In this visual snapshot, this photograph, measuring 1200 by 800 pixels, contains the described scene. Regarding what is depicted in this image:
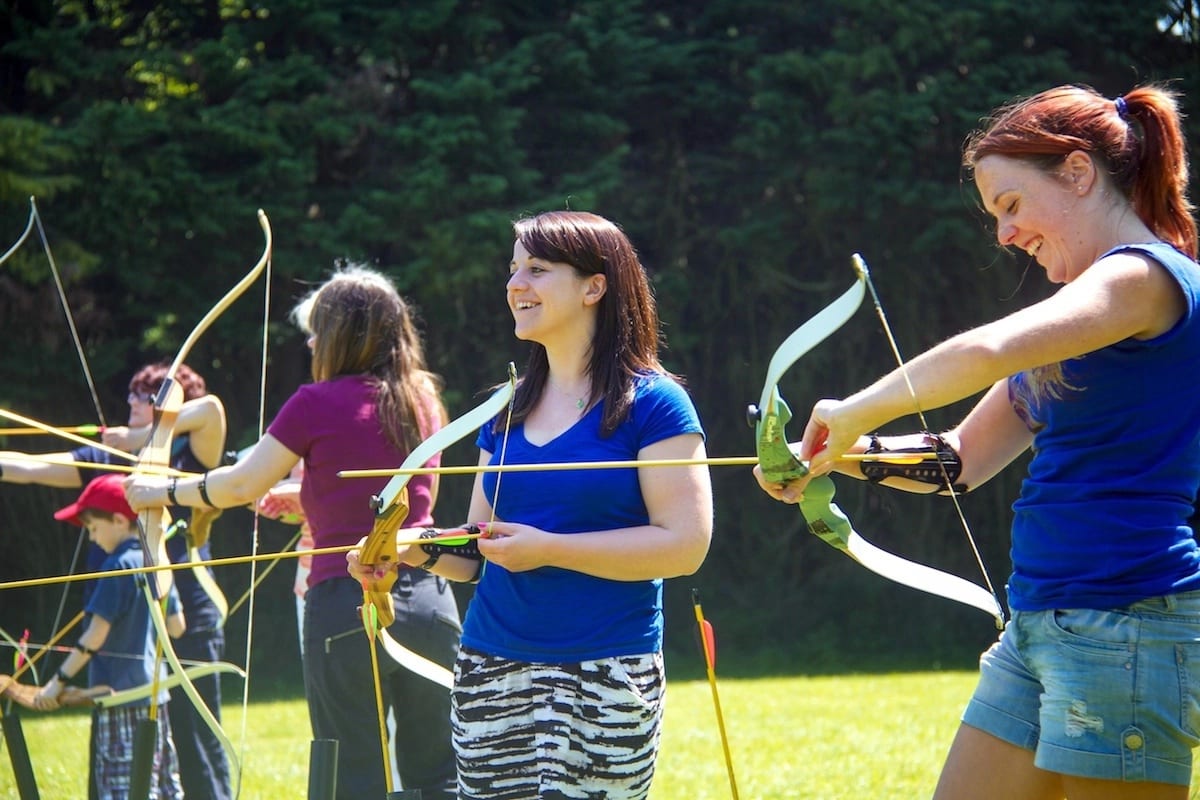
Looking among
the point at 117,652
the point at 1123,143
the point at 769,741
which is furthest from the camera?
the point at 769,741

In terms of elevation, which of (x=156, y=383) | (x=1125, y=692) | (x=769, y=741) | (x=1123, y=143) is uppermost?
(x=1123, y=143)

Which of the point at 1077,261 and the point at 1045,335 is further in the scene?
the point at 1077,261

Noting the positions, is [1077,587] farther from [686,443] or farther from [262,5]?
[262,5]

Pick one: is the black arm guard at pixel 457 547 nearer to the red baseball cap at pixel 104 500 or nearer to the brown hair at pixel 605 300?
the brown hair at pixel 605 300

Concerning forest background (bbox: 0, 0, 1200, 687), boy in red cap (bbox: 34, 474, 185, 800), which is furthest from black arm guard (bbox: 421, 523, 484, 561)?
forest background (bbox: 0, 0, 1200, 687)

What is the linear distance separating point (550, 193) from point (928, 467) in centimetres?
789

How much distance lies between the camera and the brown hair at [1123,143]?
1.97 m

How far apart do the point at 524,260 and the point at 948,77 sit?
7.83 metres

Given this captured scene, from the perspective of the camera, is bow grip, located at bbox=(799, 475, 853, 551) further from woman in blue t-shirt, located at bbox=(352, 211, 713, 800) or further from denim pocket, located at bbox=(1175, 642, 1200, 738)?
denim pocket, located at bbox=(1175, 642, 1200, 738)

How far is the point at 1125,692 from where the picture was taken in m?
1.86

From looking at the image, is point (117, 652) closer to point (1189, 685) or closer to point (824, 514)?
point (824, 514)

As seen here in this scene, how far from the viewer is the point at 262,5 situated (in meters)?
10.1

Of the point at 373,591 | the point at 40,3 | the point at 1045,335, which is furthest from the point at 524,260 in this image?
the point at 40,3

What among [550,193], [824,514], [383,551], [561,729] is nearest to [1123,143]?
[824,514]
